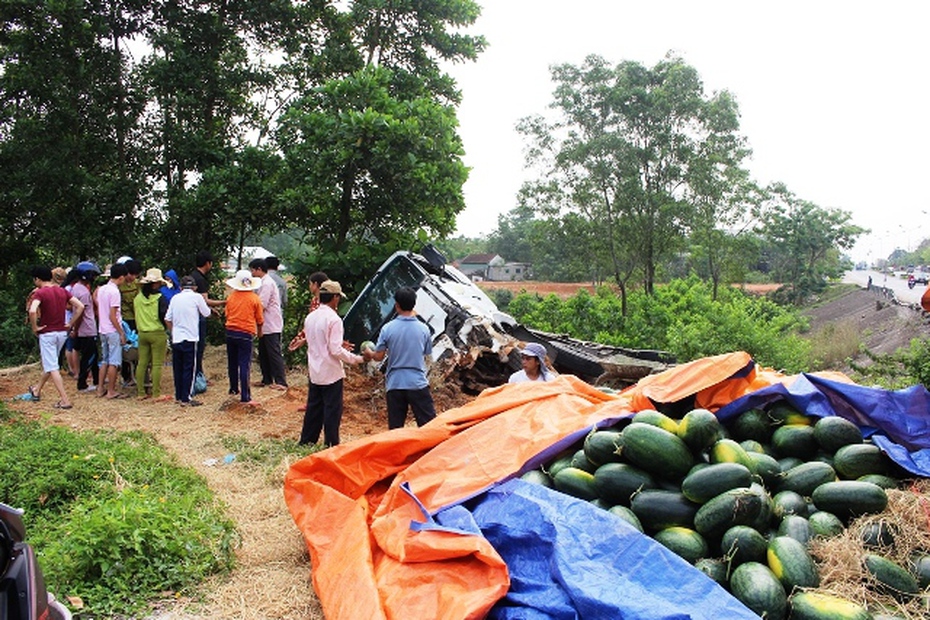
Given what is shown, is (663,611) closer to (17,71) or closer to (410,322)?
(410,322)

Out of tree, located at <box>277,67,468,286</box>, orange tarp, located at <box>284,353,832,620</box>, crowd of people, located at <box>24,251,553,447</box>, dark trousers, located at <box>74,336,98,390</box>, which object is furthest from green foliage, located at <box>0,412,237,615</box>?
tree, located at <box>277,67,468,286</box>

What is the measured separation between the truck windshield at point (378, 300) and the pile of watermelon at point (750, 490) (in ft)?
18.5

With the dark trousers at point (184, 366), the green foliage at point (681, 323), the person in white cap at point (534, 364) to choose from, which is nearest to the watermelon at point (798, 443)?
the person in white cap at point (534, 364)

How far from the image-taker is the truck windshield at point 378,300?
9.84m

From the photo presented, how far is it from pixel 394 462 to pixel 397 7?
11.3 m

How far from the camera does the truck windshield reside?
9.84 m

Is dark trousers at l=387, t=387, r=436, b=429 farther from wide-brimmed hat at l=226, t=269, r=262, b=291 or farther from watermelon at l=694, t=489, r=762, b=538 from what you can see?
wide-brimmed hat at l=226, t=269, r=262, b=291

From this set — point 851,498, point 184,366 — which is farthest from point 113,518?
point 184,366

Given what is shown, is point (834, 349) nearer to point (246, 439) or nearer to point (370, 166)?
point (370, 166)

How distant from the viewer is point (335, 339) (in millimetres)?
6645

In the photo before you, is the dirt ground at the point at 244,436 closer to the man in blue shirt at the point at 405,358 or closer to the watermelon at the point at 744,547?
the man in blue shirt at the point at 405,358

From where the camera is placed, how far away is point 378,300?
9984 mm

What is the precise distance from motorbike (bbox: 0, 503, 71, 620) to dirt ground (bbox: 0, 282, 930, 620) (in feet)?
4.06

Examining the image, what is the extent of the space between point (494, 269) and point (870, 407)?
6838 cm
